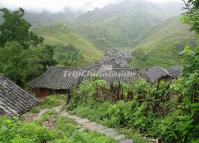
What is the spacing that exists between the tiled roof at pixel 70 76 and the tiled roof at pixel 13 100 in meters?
39.0

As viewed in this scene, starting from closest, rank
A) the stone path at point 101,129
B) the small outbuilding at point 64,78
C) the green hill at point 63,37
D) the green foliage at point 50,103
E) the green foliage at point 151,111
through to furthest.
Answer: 1. the green foliage at point 151,111
2. the stone path at point 101,129
3. the green foliage at point 50,103
4. the small outbuilding at point 64,78
5. the green hill at point 63,37

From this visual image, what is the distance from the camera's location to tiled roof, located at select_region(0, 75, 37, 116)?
12945 mm

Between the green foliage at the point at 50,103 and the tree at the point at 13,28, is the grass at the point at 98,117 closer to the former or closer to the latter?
the green foliage at the point at 50,103

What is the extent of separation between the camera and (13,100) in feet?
45.8

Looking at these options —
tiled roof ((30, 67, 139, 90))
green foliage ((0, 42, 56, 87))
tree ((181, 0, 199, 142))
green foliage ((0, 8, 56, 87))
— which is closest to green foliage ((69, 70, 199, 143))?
tree ((181, 0, 199, 142))

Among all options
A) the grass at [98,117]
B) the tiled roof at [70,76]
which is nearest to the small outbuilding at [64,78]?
the tiled roof at [70,76]

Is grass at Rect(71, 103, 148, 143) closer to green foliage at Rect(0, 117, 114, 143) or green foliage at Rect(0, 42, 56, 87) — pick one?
green foliage at Rect(0, 117, 114, 143)

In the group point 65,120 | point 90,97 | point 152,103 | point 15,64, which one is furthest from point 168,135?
point 15,64

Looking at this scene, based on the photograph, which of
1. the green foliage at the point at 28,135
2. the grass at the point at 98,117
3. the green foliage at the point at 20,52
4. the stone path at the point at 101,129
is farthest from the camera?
the green foliage at the point at 20,52

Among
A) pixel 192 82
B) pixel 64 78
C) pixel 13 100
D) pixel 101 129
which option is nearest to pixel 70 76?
pixel 64 78

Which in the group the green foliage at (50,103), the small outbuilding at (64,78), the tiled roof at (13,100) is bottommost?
the green foliage at (50,103)

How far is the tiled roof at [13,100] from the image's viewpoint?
42.5 feet

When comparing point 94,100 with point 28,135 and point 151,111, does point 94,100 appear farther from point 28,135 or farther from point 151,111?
point 28,135

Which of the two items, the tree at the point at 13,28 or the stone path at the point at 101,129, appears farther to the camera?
the tree at the point at 13,28
